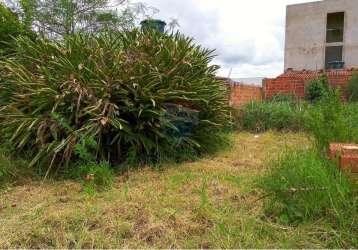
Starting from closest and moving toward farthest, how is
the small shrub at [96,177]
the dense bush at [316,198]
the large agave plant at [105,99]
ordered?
the dense bush at [316,198] < the small shrub at [96,177] < the large agave plant at [105,99]

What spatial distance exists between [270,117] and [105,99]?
4127 mm

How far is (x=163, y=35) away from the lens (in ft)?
15.8

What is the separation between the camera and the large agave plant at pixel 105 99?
3.70 metres

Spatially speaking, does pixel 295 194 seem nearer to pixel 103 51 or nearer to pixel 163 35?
pixel 103 51

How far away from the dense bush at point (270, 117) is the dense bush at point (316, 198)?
439 cm

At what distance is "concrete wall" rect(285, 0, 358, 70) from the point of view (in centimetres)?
2112

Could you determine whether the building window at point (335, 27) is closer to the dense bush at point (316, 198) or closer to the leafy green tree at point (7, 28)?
the leafy green tree at point (7, 28)

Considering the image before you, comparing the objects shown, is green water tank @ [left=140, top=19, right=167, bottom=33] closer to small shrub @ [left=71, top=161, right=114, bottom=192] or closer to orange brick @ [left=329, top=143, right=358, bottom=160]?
small shrub @ [left=71, top=161, right=114, bottom=192]

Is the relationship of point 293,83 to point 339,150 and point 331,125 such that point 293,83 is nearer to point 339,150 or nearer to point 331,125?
point 331,125

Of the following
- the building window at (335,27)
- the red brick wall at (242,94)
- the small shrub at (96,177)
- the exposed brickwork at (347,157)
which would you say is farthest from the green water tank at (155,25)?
the building window at (335,27)

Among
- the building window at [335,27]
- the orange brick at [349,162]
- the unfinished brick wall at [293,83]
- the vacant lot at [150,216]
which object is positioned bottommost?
the vacant lot at [150,216]

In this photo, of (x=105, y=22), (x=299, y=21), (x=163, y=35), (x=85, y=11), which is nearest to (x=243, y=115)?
(x=163, y=35)

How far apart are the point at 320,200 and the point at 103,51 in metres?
2.92

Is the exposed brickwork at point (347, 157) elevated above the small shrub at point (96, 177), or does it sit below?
above
